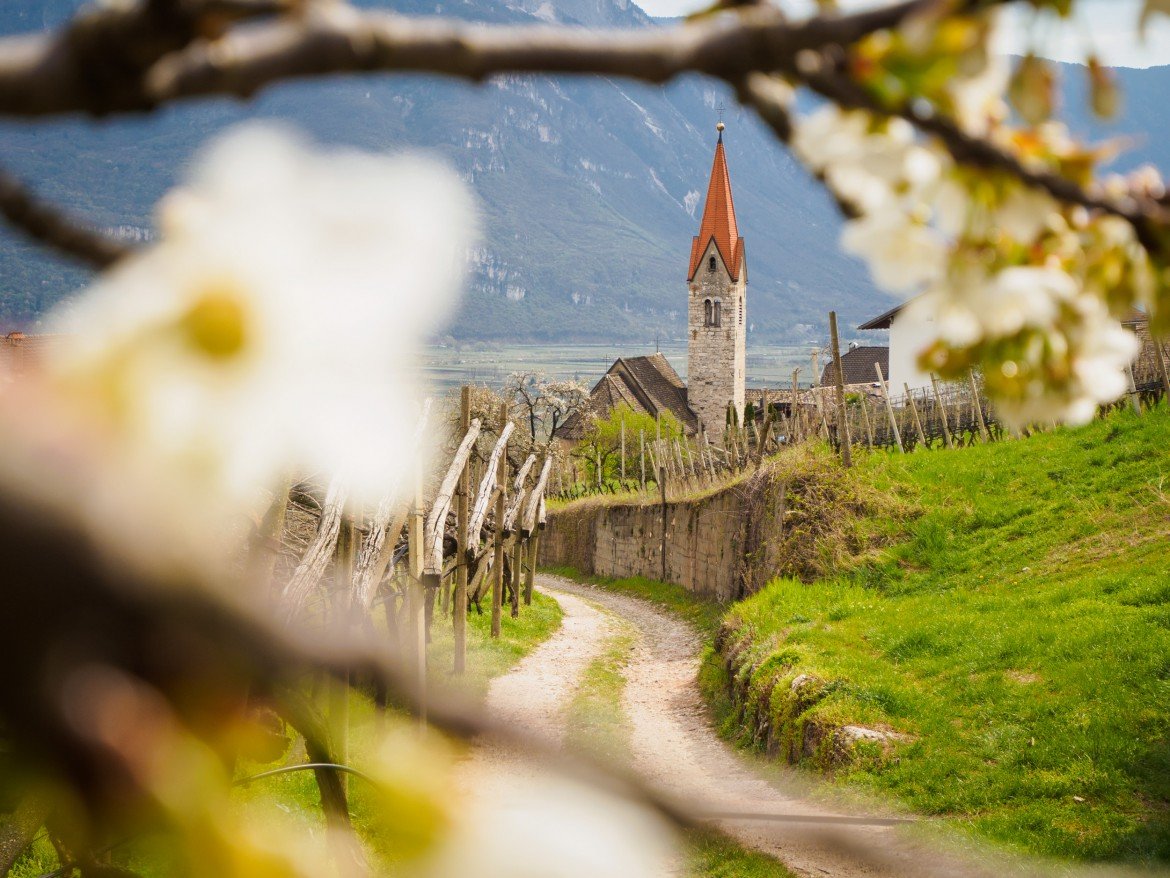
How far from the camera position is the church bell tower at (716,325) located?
53.0 m

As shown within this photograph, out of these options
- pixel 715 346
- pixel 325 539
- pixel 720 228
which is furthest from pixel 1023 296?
pixel 720 228

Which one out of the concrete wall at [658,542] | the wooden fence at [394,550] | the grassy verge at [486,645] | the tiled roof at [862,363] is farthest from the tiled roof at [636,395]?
the wooden fence at [394,550]

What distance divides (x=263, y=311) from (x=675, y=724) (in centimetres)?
1153

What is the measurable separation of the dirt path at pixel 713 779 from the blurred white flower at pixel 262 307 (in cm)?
25

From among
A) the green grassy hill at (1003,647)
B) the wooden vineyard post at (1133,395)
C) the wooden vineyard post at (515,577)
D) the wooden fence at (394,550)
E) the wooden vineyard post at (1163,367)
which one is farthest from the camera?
the wooden vineyard post at (515,577)

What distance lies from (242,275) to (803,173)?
319 mm

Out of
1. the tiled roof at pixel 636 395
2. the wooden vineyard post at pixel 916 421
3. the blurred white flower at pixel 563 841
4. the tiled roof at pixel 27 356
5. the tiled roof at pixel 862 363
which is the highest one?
→ the tiled roof at pixel 862 363

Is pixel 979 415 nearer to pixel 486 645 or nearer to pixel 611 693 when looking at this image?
pixel 611 693

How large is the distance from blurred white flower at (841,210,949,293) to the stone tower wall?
52063 mm

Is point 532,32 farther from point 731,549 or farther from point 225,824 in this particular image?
point 731,549

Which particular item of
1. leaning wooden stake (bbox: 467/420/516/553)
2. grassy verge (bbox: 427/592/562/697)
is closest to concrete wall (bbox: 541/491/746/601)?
grassy verge (bbox: 427/592/562/697)

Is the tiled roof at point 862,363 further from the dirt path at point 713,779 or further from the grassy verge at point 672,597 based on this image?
the dirt path at point 713,779

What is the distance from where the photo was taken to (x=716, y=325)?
52969 mm

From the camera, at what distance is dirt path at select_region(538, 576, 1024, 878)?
484mm
